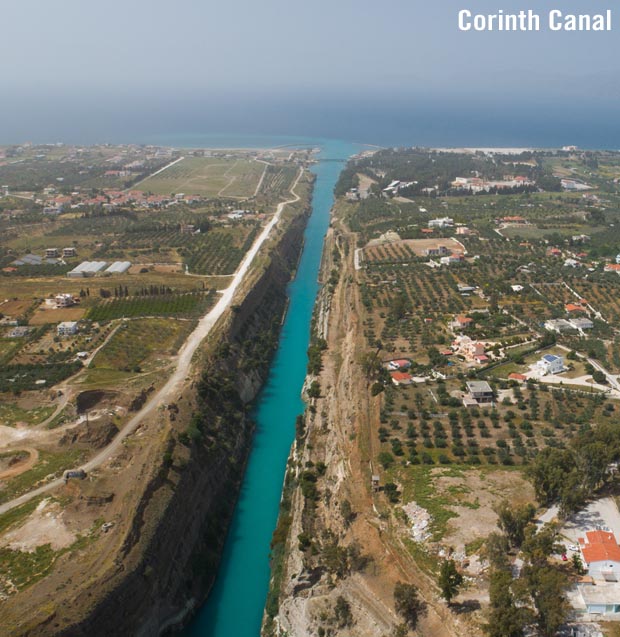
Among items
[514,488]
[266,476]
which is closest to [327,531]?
[266,476]

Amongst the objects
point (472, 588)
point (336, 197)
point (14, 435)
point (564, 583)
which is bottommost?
point (472, 588)

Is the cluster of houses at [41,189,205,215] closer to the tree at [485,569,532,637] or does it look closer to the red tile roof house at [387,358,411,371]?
the red tile roof house at [387,358,411,371]

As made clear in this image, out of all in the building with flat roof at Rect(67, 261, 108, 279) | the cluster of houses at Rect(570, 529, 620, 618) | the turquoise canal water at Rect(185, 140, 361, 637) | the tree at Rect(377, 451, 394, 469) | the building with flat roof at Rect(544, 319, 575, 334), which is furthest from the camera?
the building with flat roof at Rect(67, 261, 108, 279)

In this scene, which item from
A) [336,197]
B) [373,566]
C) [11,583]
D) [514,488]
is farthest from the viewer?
[336,197]

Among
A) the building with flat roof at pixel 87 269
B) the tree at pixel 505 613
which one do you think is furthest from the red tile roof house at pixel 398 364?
the building with flat roof at pixel 87 269

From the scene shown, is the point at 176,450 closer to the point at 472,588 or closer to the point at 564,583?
the point at 472,588

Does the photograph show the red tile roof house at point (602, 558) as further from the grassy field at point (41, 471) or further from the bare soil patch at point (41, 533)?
the grassy field at point (41, 471)

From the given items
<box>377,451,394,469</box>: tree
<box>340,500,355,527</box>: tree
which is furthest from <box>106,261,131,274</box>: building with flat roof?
<box>340,500,355,527</box>: tree
